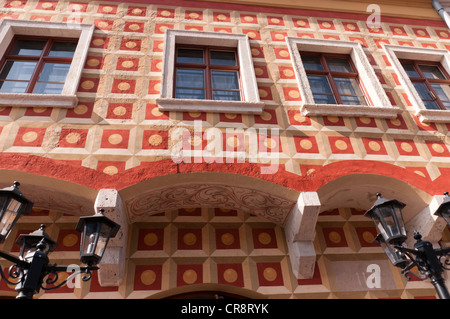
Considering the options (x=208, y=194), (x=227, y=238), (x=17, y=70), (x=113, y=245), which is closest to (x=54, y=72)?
(x=17, y=70)

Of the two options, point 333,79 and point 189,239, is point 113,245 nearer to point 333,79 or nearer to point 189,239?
point 189,239

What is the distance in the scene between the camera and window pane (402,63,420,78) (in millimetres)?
6997

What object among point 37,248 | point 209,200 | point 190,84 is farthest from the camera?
point 190,84

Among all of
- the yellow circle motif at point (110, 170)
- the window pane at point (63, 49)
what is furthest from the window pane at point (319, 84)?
the window pane at point (63, 49)

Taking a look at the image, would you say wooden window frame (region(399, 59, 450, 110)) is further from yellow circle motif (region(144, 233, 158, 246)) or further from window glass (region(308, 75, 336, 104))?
yellow circle motif (region(144, 233, 158, 246))

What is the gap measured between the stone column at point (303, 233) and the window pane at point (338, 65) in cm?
319

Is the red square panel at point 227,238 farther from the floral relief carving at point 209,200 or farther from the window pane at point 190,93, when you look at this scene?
the window pane at point 190,93

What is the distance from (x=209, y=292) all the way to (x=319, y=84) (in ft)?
13.2

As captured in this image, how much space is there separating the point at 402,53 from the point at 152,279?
6.30 metres

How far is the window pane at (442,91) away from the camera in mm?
6670

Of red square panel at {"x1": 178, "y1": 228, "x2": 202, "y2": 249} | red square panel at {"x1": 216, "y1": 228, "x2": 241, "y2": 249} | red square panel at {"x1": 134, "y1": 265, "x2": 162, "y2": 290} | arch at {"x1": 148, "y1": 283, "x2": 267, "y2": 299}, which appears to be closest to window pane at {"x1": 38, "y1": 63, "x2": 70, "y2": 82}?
red square panel at {"x1": 178, "y1": 228, "x2": 202, "y2": 249}

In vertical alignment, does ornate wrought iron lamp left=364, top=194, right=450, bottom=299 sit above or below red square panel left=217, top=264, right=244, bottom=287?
below

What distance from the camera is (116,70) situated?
570 centimetres

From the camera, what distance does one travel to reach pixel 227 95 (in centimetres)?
594
